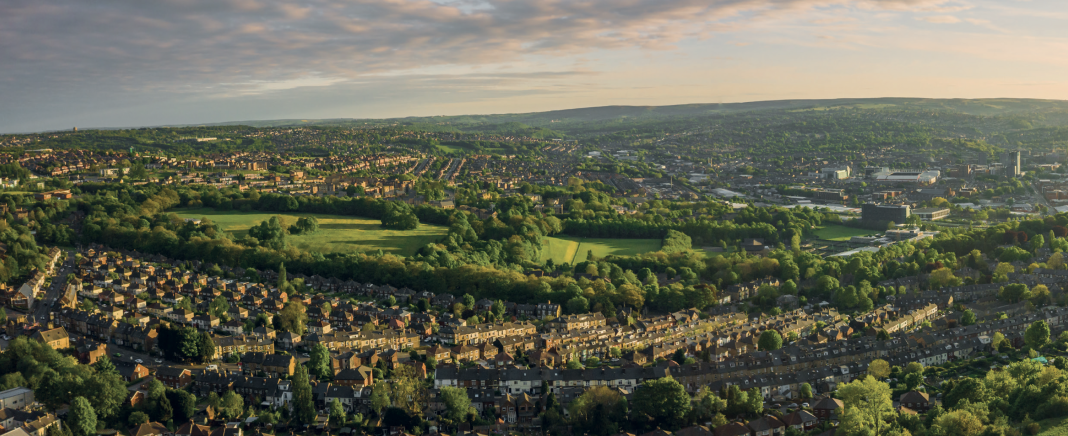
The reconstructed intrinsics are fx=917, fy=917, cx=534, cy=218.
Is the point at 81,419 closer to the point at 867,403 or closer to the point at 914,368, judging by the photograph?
the point at 867,403

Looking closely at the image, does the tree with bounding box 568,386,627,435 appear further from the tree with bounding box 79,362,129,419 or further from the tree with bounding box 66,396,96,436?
the tree with bounding box 66,396,96,436

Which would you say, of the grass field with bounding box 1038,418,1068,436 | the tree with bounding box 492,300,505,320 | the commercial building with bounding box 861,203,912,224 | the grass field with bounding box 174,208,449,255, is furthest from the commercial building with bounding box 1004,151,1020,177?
the grass field with bounding box 1038,418,1068,436

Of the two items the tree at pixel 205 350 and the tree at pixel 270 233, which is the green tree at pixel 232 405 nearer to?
the tree at pixel 205 350

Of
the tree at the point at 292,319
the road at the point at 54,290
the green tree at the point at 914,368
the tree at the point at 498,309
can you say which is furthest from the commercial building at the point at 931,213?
the road at the point at 54,290

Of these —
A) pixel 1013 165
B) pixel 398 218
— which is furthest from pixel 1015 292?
pixel 1013 165

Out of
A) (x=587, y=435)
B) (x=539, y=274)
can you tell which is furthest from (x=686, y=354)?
(x=539, y=274)

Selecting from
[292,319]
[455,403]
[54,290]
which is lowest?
[455,403]
